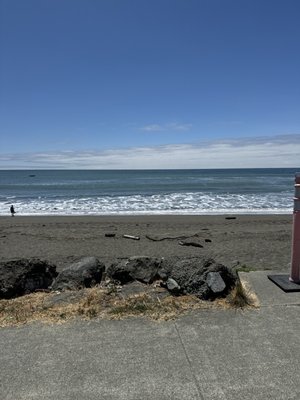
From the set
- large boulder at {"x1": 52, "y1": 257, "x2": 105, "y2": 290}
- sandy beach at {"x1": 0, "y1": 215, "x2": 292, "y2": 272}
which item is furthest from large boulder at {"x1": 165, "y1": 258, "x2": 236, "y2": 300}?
sandy beach at {"x1": 0, "y1": 215, "x2": 292, "y2": 272}

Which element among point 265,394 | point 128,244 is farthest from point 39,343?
point 128,244

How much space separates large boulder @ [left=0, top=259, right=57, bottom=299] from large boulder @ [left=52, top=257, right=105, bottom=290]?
190mm

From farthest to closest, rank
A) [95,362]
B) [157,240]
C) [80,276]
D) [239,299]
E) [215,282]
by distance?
[157,240] → [80,276] → [215,282] → [239,299] → [95,362]

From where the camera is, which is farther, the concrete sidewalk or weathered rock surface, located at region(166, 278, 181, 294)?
weathered rock surface, located at region(166, 278, 181, 294)

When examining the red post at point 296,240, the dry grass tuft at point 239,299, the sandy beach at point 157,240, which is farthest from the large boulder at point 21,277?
the sandy beach at point 157,240

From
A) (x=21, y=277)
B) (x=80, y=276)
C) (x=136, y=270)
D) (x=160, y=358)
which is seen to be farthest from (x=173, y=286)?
(x=21, y=277)

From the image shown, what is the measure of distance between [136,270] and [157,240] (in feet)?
27.5

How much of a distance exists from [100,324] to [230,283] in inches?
62.3

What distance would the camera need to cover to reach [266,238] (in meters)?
12.9

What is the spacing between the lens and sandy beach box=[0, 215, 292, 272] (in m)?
10.4

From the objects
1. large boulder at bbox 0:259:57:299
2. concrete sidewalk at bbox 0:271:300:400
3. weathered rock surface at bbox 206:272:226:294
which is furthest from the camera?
large boulder at bbox 0:259:57:299

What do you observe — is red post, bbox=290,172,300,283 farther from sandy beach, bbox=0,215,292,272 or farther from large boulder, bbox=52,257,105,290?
sandy beach, bbox=0,215,292,272

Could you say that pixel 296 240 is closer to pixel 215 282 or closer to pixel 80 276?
pixel 215 282

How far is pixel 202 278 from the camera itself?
424cm
